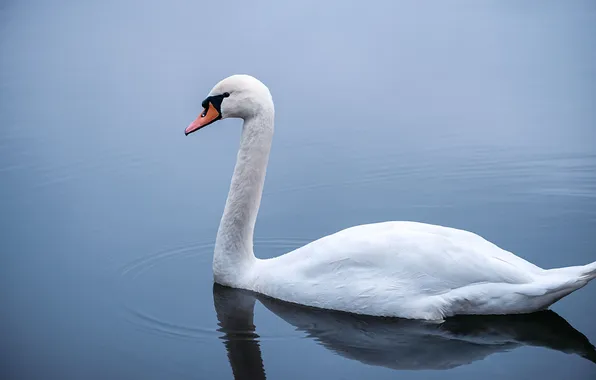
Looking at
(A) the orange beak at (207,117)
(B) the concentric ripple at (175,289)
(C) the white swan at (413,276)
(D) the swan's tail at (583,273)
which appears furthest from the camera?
(A) the orange beak at (207,117)

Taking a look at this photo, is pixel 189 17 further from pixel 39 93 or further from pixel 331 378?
pixel 331 378

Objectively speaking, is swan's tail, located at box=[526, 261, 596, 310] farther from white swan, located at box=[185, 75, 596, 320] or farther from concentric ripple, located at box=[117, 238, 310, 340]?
concentric ripple, located at box=[117, 238, 310, 340]

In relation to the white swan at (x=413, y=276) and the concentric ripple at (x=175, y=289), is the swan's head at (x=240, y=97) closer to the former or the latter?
the white swan at (x=413, y=276)

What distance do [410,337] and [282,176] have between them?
387 cm

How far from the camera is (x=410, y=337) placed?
6633mm

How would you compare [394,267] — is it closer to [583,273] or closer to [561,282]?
[561,282]

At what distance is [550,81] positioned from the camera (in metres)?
12.9

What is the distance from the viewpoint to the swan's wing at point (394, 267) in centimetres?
680

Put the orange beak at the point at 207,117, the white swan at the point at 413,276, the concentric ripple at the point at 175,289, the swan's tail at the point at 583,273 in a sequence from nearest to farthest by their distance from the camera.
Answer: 1. the swan's tail at the point at 583,273
2. the white swan at the point at 413,276
3. the concentric ripple at the point at 175,289
4. the orange beak at the point at 207,117

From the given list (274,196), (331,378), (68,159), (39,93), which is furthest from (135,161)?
(331,378)

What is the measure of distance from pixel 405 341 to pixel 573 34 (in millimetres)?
9419

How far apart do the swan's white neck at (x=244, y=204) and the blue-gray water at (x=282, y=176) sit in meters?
0.23

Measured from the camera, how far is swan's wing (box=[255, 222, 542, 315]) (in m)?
6.80

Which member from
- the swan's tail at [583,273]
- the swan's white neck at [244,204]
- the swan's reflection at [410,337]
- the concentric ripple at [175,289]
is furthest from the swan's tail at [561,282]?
the swan's white neck at [244,204]
